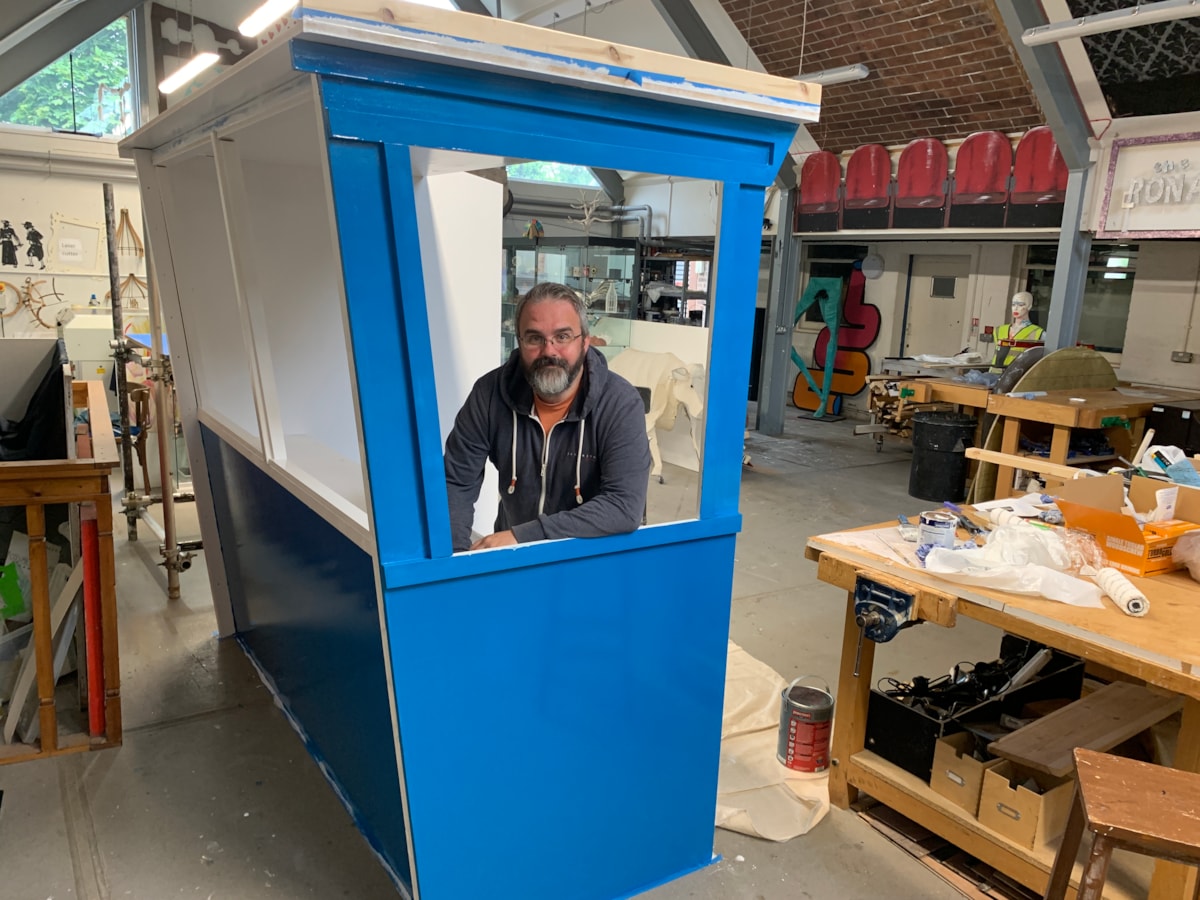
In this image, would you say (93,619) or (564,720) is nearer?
(564,720)

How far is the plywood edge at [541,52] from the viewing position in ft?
4.30

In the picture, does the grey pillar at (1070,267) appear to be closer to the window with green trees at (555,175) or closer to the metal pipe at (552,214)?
the metal pipe at (552,214)

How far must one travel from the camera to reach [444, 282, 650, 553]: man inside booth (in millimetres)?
2020

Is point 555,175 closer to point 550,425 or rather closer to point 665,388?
point 665,388

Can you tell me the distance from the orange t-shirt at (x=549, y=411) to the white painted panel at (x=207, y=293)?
151cm

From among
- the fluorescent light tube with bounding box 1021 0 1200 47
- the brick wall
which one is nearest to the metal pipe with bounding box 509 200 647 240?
the brick wall

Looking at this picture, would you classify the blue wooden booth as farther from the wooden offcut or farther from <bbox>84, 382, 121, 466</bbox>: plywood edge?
the wooden offcut

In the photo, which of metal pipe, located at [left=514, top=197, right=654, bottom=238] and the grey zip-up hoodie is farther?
metal pipe, located at [left=514, top=197, right=654, bottom=238]

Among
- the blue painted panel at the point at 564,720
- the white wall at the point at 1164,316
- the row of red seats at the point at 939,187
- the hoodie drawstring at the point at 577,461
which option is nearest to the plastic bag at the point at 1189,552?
the blue painted panel at the point at 564,720

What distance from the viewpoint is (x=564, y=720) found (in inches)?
75.8

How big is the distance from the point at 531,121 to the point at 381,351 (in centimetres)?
52

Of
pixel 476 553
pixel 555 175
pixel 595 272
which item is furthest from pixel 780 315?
pixel 476 553

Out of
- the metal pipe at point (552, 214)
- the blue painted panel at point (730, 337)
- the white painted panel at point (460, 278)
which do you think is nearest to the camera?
the blue painted panel at point (730, 337)

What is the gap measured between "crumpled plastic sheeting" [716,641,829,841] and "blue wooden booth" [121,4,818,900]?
28 centimetres
